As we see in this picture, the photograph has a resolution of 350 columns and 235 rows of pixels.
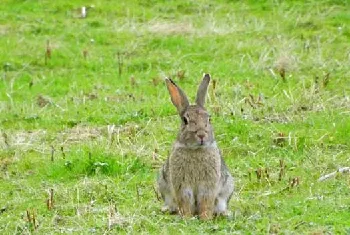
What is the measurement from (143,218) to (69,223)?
604 mm

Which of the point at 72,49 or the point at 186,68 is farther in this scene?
the point at 72,49

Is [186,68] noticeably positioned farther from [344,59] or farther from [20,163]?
[20,163]

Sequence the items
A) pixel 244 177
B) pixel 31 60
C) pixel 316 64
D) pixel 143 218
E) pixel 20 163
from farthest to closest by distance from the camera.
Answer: pixel 31 60 < pixel 316 64 < pixel 20 163 < pixel 244 177 < pixel 143 218

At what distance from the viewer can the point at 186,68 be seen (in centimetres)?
1524

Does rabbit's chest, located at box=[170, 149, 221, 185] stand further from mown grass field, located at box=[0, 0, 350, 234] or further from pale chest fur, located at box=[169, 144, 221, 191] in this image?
mown grass field, located at box=[0, 0, 350, 234]

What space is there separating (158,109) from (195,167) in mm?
4353

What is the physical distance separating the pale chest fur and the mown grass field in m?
0.31

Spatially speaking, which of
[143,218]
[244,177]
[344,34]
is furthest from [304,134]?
[344,34]

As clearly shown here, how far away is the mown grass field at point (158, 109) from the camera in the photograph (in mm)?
8891

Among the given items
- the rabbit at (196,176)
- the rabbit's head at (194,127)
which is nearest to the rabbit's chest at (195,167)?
the rabbit at (196,176)

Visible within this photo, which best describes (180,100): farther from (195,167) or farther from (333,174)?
(333,174)

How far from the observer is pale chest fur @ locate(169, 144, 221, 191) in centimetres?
851

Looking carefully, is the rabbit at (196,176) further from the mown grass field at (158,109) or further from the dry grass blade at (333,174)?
the dry grass blade at (333,174)

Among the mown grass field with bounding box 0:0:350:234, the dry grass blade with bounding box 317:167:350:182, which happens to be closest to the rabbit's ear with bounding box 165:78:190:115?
the mown grass field with bounding box 0:0:350:234
